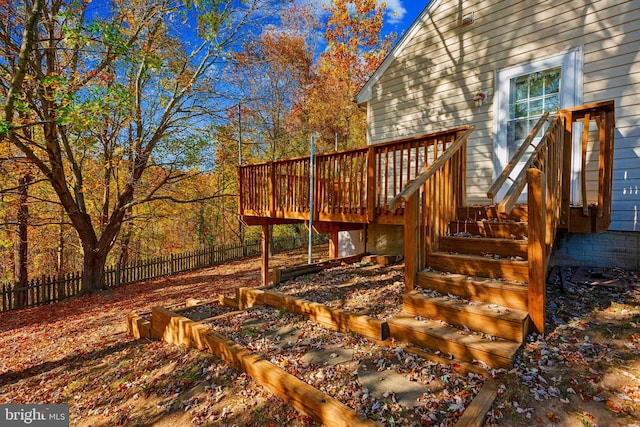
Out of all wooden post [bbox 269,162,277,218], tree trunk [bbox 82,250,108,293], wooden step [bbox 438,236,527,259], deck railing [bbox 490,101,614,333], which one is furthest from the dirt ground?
tree trunk [bbox 82,250,108,293]

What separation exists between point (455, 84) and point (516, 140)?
5.61 ft

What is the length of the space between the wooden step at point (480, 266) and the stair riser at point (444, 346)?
1.02 m

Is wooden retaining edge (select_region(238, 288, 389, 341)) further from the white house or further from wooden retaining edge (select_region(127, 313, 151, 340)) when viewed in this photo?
the white house

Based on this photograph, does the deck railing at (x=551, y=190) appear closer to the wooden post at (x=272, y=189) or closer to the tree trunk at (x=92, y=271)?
the wooden post at (x=272, y=189)

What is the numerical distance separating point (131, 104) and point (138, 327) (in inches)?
206

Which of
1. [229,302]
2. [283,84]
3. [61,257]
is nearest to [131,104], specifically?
[229,302]

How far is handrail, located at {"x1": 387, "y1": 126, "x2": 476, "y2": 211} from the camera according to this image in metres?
3.25

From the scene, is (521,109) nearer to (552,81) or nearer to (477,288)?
(552,81)

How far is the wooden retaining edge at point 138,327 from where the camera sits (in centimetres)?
488

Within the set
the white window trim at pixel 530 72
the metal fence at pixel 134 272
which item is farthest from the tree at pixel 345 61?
the white window trim at pixel 530 72

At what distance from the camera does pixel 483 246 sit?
3686 mm

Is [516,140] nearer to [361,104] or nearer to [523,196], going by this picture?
[523,196]

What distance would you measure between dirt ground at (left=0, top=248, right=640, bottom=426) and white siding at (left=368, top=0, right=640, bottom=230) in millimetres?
2117

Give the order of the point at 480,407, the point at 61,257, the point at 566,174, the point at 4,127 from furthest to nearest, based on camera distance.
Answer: the point at 61,257 < the point at 4,127 < the point at 566,174 < the point at 480,407
